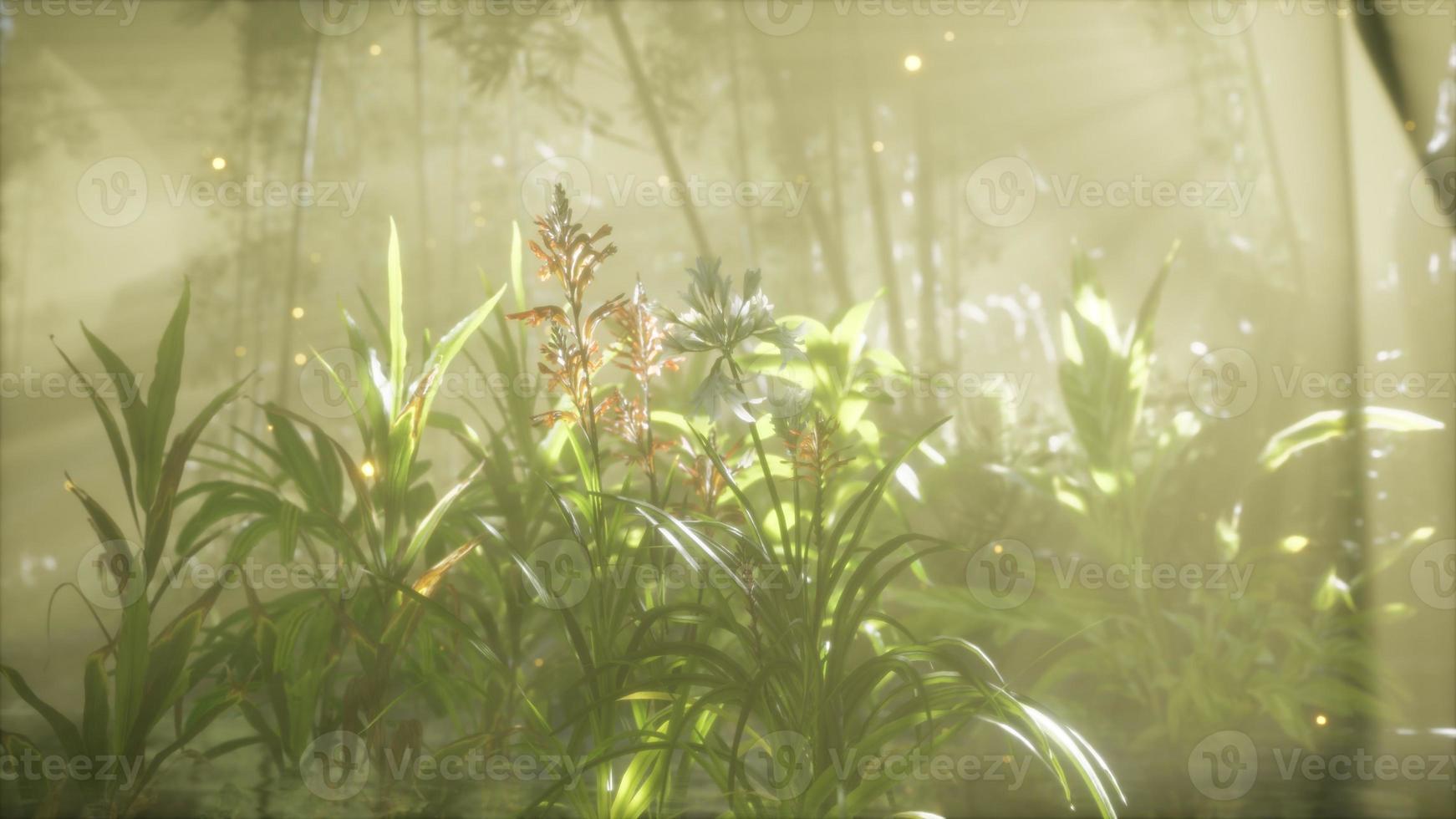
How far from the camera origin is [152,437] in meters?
0.97

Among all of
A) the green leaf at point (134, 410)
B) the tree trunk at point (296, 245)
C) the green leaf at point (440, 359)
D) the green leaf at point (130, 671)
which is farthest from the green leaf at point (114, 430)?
the tree trunk at point (296, 245)

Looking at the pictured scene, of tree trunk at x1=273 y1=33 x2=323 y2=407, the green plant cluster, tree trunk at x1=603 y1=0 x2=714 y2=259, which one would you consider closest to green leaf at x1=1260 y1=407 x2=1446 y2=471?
the green plant cluster

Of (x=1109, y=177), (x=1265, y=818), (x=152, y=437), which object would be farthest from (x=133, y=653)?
(x=1109, y=177)

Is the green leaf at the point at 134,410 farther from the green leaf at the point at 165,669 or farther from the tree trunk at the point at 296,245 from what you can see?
the tree trunk at the point at 296,245

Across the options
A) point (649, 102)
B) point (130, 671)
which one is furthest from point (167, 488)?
point (649, 102)

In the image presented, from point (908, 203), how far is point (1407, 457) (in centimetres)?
261

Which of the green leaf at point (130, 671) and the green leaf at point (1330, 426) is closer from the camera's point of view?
the green leaf at point (130, 671)

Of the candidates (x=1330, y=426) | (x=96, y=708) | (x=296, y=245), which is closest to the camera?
(x=96, y=708)

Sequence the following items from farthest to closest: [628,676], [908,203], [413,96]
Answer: [413,96], [908,203], [628,676]

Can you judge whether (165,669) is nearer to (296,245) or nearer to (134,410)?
(134,410)

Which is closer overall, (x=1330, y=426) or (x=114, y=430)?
(x=114, y=430)

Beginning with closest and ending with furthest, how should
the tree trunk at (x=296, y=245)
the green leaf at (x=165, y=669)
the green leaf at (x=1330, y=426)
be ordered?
the green leaf at (x=165, y=669), the green leaf at (x=1330, y=426), the tree trunk at (x=296, y=245)

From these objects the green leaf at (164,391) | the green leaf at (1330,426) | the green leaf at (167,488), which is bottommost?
the green leaf at (1330,426)

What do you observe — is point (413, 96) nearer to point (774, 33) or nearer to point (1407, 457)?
point (774, 33)
